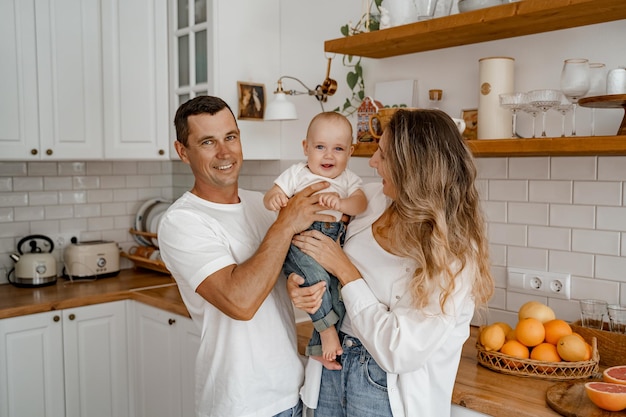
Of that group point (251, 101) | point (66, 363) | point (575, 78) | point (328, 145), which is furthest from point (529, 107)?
point (66, 363)

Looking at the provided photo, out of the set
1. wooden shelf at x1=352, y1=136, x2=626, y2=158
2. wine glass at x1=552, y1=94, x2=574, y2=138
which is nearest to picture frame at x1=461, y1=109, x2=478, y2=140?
wooden shelf at x1=352, y1=136, x2=626, y2=158

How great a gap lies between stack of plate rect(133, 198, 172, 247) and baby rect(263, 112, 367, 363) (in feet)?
6.68

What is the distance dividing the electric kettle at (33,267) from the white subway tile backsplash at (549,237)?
2.44 metres

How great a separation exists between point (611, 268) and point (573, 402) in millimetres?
676

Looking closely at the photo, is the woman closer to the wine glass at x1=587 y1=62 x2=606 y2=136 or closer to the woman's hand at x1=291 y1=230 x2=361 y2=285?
the woman's hand at x1=291 y1=230 x2=361 y2=285

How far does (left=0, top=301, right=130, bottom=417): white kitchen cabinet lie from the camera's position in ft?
9.87

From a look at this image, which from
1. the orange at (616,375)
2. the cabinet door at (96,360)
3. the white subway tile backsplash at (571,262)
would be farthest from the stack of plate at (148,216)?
the orange at (616,375)

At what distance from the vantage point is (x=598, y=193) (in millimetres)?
2283

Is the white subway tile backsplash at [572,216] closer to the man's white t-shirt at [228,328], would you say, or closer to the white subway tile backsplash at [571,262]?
the white subway tile backsplash at [571,262]

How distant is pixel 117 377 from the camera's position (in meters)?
3.34

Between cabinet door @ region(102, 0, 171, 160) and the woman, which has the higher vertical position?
cabinet door @ region(102, 0, 171, 160)

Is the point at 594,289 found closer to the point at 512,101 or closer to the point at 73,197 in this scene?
the point at 512,101

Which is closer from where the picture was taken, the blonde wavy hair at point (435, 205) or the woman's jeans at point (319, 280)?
the blonde wavy hair at point (435, 205)

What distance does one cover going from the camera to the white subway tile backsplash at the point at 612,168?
→ 2.21 meters
